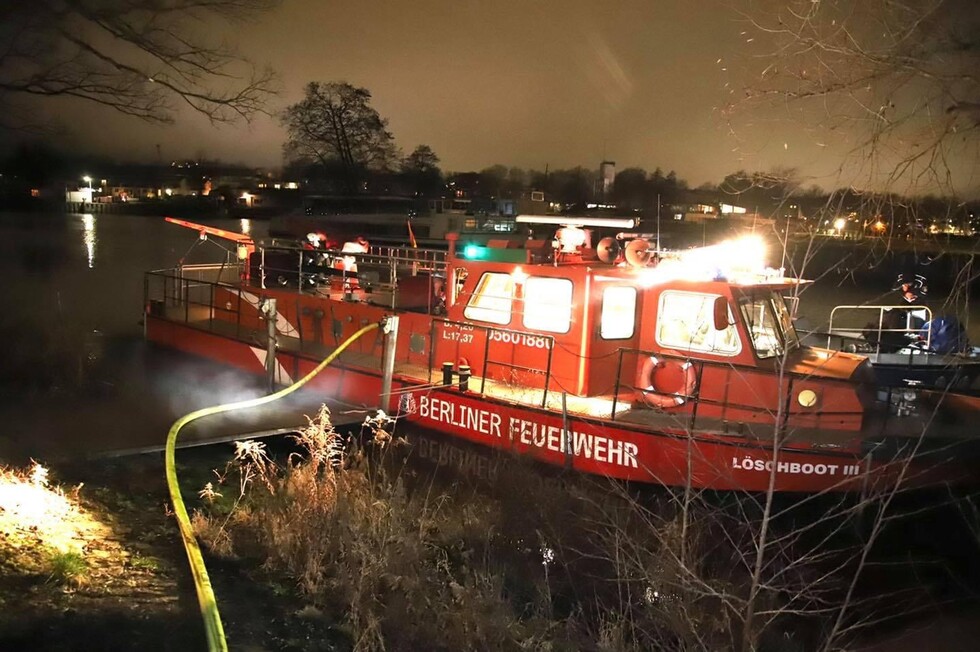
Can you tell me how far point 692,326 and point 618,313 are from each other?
0.88 m

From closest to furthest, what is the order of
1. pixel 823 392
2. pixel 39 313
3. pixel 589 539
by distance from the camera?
pixel 589 539, pixel 823 392, pixel 39 313

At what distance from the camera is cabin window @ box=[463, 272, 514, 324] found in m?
9.65

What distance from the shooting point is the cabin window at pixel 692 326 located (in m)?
8.30

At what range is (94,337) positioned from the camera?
63.7 feet

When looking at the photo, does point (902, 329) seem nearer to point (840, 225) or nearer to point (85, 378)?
point (840, 225)

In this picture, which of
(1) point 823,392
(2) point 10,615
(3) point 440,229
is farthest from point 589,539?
(3) point 440,229

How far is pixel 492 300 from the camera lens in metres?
9.84

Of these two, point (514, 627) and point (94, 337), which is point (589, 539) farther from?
point (94, 337)

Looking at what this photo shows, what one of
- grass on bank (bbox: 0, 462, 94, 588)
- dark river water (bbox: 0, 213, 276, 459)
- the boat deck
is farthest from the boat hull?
grass on bank (bbox: 0, 462, 94, 588)

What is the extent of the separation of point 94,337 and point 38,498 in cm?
1462

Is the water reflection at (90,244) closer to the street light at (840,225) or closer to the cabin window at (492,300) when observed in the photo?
the cabin window at (492,300)

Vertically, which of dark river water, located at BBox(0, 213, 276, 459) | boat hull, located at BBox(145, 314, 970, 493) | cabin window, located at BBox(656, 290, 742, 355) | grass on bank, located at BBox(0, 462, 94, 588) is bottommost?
dark river water, located at BBox(0, 213, 276, 459)

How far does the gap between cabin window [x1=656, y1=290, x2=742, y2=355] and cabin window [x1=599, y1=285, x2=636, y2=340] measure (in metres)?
0.34

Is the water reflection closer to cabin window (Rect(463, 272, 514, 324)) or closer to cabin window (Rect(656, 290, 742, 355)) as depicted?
cabin window (Rect(463, 272, 514, 324))
